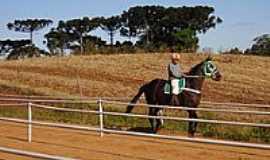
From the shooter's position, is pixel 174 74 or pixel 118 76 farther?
pixel 118 76

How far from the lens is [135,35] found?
87.8m

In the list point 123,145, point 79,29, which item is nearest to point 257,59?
point 123,145

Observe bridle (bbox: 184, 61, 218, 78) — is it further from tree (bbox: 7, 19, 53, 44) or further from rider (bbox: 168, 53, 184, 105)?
tree (bbox: 7, 19, 53, 44)

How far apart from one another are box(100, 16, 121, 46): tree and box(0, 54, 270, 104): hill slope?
4408cm

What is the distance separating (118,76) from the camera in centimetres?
3625

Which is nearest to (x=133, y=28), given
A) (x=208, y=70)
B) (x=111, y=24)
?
(x=111, y=24)

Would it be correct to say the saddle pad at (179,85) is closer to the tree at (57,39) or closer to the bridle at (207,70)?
the bridle at (207,70)

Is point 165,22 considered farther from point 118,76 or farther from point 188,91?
point 188,91

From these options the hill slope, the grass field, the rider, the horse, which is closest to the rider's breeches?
the rider

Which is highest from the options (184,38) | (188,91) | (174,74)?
(184,38)

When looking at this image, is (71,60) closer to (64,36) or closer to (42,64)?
(42,64)

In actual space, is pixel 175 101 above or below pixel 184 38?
below

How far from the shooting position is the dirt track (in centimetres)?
1157

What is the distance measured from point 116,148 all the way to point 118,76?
23.5m
